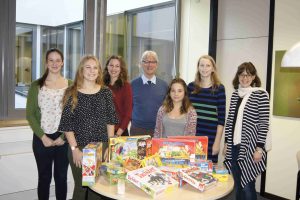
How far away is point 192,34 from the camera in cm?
462

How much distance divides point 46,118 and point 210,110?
1308 mm

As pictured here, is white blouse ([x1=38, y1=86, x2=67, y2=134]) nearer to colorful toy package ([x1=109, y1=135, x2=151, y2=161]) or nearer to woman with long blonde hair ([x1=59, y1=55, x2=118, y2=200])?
woman with long blonde hair ([x1=59, y1=55, x2=118, y2=200])

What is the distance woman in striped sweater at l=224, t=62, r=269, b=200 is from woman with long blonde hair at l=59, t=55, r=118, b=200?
1.08 metres

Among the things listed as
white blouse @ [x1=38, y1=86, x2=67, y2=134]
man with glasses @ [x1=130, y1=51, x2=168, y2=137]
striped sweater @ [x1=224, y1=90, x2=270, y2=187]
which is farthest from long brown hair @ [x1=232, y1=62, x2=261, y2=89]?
white blouse @ [x1=38, y1=86, x2=67, y2=134]

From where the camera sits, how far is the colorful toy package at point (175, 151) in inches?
77.4

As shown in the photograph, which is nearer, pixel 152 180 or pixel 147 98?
pixel 152 180

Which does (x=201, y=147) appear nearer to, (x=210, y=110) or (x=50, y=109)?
(x=210, y=110)

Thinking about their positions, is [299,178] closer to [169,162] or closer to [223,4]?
[169,162]

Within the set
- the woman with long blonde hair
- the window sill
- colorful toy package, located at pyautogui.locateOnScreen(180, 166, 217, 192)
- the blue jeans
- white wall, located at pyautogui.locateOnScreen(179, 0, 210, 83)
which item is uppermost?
white wall, located at pyautogui.locateOnScreen(179, 0, 210, 83)

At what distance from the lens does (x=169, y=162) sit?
77.5 inches

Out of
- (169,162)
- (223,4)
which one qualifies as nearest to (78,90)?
(169,162)

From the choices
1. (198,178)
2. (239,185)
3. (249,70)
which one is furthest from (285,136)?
(198,178)

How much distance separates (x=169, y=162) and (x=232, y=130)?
87 cm

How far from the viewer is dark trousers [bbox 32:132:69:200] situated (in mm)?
2492
